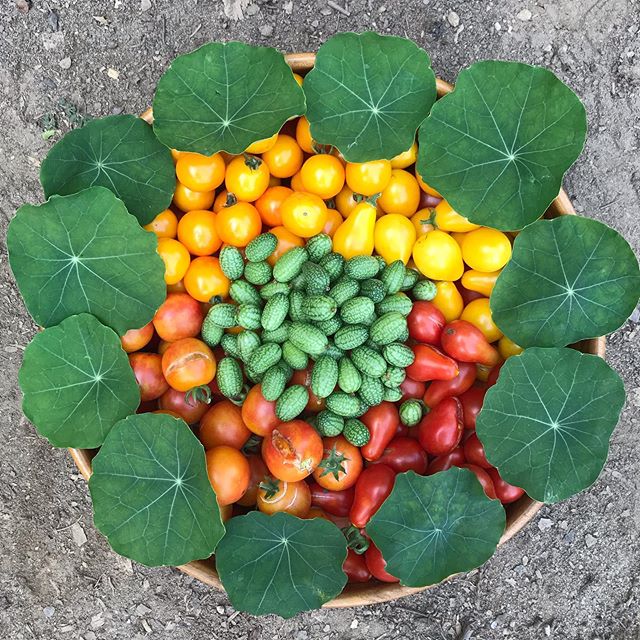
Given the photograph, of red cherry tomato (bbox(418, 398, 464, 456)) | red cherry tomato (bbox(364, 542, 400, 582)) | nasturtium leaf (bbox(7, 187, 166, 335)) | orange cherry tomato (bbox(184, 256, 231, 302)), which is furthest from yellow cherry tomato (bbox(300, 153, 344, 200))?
red cherry tomato (bbox(364, 542, 400, 582))

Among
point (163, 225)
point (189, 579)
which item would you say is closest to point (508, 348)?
point (163, 225)

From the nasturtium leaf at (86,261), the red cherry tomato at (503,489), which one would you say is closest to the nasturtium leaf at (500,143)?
the red cherry tomato at (503,489)

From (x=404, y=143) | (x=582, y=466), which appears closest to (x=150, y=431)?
(x=404, y=143)

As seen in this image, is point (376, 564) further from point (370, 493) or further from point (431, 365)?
point (431, 365)

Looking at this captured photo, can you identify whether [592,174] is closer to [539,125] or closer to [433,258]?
[539,125]

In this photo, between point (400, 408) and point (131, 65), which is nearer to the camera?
point (400, 408)

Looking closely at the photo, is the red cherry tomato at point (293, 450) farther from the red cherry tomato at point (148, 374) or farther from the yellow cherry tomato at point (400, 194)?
the yellow cherry tomato at point (400, 194)
